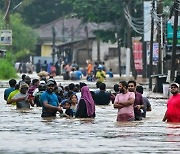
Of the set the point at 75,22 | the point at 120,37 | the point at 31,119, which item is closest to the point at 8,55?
the point at 120,37

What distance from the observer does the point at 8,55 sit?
6762cm

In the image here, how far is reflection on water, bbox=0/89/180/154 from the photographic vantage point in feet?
59.5

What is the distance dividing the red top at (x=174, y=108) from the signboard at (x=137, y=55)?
155ft

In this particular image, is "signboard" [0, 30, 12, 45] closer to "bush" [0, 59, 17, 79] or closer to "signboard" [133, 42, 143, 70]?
"bush" [0, 59, 17, 79]

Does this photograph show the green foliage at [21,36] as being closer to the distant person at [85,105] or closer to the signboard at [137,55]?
the signboard at [137,55]

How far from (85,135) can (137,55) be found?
172 feet

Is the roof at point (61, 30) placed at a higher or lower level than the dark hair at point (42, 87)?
higher

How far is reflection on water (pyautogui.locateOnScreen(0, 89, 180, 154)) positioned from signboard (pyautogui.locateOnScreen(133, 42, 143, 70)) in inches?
1685

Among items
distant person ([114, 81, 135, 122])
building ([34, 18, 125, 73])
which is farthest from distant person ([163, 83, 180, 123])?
building ([34, 18, 125, 73])

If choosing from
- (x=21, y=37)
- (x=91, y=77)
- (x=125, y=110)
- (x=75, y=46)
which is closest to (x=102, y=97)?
(x=125, y=110)

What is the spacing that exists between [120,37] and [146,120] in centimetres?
5465

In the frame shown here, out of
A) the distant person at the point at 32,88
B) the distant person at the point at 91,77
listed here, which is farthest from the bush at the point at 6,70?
the distant person at the point at 32,88

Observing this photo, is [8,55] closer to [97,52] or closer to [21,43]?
[97,52]

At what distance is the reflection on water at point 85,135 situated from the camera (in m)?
18.1
